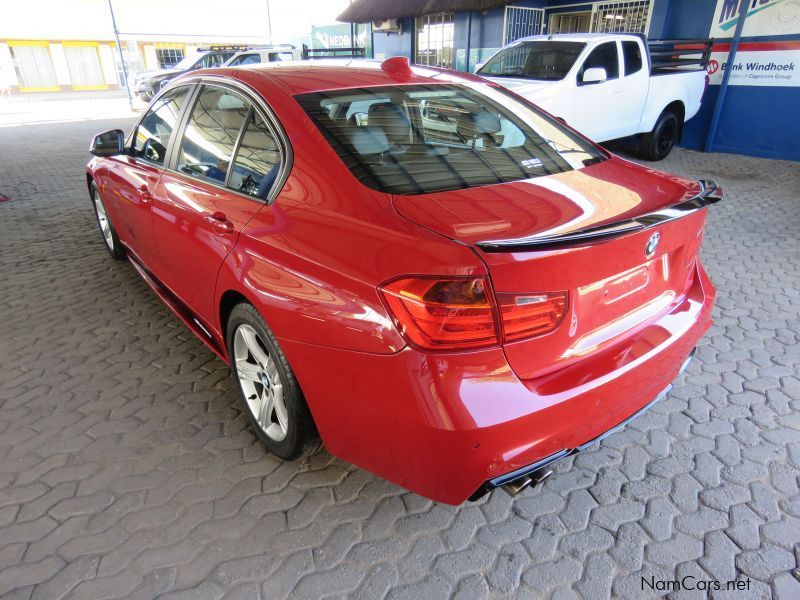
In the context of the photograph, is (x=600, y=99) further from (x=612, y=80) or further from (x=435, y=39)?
(x=435, y=39)

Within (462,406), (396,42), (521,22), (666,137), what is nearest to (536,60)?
(666,137)

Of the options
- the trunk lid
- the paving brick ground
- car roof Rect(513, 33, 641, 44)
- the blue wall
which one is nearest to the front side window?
the blue wall

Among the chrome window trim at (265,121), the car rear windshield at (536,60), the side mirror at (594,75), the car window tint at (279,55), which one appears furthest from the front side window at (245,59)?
the chrome window trim at (265,121)

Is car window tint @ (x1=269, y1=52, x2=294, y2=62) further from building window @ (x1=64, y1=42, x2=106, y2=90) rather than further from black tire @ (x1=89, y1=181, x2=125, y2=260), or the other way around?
building window @ (x1=64, y1=42, x2=106, y2=90)

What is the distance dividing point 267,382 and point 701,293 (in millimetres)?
1922

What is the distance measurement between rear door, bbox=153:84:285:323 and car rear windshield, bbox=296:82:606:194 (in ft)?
1.01

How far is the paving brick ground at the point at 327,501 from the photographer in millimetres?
1957

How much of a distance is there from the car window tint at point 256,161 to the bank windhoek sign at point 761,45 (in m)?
9.55

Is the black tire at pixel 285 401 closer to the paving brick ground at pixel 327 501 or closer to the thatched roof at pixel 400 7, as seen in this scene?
the paving brick ground at pixel 327 501

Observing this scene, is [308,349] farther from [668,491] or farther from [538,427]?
[668,491]

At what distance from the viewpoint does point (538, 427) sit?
1.70 m

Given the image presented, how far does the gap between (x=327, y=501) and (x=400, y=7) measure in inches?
615

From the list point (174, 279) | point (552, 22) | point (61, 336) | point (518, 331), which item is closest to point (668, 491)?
point (518, 331)

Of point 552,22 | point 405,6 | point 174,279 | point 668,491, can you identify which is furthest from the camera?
point 405,6
